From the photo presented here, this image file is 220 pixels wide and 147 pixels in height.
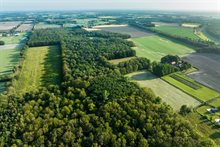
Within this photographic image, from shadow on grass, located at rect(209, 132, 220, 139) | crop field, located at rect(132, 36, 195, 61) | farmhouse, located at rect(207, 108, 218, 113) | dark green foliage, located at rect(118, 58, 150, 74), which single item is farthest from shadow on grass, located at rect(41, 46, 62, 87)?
shadow on grass, located at rect(209, 132, 220, 139)

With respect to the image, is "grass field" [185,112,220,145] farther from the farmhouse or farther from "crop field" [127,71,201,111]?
"crop field" [127,71,201,111]

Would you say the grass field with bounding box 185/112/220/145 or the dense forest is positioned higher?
the dense forest

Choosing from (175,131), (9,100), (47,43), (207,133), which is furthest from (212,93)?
(47,43)

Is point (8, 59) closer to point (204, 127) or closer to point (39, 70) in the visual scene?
point (39, 70)

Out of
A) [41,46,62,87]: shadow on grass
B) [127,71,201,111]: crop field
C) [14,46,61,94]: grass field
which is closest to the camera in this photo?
[127,71,201,111]: crop field

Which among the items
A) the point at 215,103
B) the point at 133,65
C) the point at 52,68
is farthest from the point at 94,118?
the point at 52,68

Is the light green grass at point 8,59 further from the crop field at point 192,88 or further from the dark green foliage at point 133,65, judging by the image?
the crop field at point 192,88

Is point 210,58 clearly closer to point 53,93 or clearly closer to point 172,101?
point 172,101
